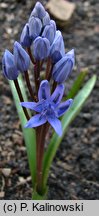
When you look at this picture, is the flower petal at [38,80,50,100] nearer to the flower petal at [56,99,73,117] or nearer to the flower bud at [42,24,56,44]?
the flower petal at [56,99,73,117]

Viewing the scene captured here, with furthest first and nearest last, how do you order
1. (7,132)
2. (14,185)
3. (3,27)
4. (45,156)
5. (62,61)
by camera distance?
(3,27)
(7,132)
(14,185)
(45,156)
(62,61)

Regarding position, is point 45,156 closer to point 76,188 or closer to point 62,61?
point 76,188

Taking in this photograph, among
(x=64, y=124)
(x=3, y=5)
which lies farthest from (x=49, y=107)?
(x=3, y=5)

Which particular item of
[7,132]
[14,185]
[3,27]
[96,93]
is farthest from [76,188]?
[3,27]

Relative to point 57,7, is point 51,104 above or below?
below

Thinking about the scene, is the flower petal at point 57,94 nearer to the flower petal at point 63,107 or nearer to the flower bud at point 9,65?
the flower petal at point 63,107
